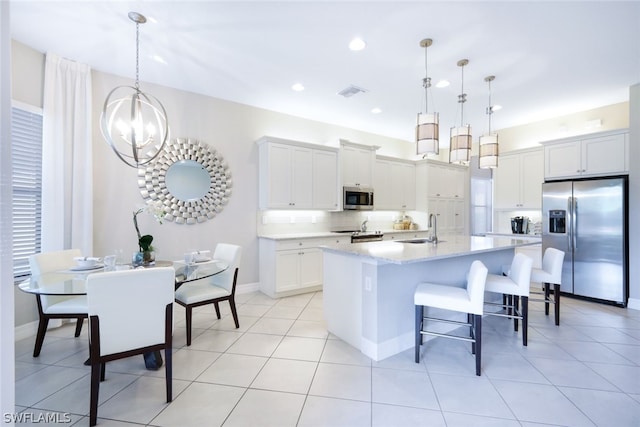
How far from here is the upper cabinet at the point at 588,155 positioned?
3.88 m

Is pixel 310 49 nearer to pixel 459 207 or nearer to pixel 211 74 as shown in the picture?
pixel 211 74

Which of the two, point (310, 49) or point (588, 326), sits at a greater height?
point (310, 49)

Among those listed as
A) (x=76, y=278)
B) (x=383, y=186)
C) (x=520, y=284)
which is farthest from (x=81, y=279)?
(x=383, y=186)

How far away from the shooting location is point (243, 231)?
4.39m

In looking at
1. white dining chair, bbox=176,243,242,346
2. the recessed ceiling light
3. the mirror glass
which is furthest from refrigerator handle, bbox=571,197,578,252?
the mirror glass

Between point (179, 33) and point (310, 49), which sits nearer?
point (179, 33)

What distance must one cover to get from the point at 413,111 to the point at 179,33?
12.0 ft

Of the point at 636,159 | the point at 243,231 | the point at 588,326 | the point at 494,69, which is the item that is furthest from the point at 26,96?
the point at 636,159

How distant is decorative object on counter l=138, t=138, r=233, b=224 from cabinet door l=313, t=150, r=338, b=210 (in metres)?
1.44

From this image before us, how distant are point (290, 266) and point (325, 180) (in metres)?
1.64

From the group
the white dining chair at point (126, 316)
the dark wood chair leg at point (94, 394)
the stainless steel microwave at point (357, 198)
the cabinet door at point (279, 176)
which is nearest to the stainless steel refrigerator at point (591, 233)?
the stainless steel microwave at point (357, 198)

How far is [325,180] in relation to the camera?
4859 mm

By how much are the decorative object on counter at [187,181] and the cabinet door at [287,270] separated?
47.6 inches

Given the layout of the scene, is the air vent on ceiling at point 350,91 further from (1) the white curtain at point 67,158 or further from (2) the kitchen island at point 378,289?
(1) the white curtain at point 67,158
